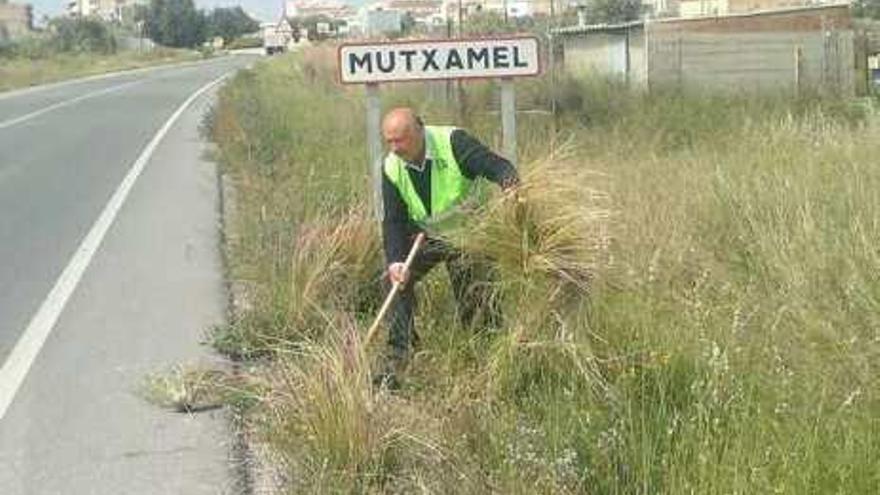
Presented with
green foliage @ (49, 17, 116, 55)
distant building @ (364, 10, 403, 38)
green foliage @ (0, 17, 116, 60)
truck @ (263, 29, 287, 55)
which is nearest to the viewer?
distant building @ (364, 10, 403, 38)

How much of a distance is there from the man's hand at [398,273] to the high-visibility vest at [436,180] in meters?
0.29

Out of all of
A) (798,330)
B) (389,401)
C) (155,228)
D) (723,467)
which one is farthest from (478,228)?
(155,228)

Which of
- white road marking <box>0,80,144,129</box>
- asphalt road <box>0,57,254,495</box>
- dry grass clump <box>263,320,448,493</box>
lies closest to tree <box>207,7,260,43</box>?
white road marking <box>0,80,144,129</box>

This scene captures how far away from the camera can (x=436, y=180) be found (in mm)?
5566

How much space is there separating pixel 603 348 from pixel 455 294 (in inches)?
42.7

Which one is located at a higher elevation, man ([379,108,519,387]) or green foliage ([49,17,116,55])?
green foliage ([49,17,116,55])

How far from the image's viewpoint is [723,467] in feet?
12.1

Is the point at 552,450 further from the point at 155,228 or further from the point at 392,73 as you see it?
the point at 155,228

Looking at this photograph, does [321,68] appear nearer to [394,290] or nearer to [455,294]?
[455,294]

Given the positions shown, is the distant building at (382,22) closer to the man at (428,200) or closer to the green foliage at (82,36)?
the man at (428,200)

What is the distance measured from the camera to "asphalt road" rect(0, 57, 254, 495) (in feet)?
16.2

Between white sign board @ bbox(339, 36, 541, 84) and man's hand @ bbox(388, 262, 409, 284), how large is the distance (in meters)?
1.51

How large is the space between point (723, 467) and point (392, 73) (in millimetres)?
3504

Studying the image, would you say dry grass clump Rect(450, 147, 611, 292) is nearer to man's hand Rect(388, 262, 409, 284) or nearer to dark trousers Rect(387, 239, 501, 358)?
dark trousers Rect(387, 239, 501, 358)
